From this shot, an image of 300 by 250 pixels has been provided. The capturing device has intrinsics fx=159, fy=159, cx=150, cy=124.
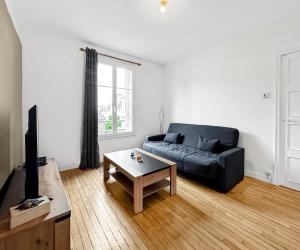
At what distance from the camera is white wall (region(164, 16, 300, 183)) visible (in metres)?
2.55

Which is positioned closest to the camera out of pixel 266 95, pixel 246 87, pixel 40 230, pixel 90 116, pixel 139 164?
pixel 40 230

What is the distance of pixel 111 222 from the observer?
1.74 meters

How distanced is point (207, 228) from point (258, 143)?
185cm

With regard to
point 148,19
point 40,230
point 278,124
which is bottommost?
point 40,230

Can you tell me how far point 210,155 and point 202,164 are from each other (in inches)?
16.4

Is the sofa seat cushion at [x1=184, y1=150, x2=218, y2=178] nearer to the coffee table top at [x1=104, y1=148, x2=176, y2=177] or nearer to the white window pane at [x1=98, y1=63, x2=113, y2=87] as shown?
the coffee table top at [x1=104, y1=148, x2=176, y2=177]

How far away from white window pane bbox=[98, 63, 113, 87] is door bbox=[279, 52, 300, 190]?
10.6 feet

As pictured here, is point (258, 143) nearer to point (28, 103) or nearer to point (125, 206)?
point (125, 206)

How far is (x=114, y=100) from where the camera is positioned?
12.3 ft

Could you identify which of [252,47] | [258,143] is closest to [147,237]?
[258,143]

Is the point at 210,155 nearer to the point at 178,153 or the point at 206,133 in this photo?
the point at 178,153

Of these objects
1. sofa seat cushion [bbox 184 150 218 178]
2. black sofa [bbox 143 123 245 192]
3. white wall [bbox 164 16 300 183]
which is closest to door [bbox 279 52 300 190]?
white wall [bbox 164 16 300 183]

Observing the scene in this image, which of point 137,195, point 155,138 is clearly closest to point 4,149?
point 137,195

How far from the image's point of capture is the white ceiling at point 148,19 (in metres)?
2.11
